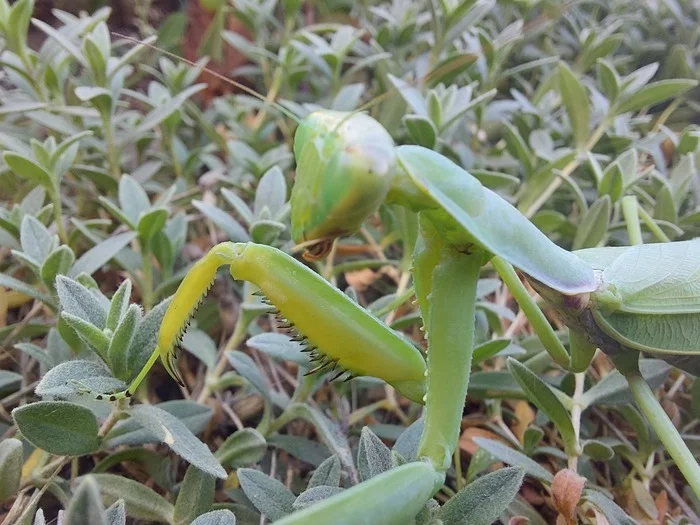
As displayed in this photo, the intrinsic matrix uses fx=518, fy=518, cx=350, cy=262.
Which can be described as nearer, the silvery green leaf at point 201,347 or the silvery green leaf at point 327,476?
the silvery green leaf at point 327,476

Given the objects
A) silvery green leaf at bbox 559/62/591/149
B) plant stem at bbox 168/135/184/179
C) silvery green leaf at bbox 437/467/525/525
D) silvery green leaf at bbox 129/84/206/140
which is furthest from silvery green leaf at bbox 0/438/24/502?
silvery green leaf at bbox 559/62/591/149

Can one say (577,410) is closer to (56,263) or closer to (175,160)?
(56,263)

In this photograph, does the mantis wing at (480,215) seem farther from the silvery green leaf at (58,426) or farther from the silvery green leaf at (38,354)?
the silvery green leaf at (38,354)

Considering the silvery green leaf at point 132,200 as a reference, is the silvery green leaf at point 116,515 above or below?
below

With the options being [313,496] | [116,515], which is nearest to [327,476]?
[313,496]

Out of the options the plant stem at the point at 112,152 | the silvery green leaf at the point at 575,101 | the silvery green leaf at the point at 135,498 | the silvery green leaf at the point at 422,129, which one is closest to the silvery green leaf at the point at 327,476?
the silvery green leaf at the point at 135,498

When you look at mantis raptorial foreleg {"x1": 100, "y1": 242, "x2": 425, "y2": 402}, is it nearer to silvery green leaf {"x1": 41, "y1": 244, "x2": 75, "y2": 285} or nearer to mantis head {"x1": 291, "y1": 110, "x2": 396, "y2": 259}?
mantis head {"x1": 291, "y1": 110, "x2": 396, "y2": 259}
